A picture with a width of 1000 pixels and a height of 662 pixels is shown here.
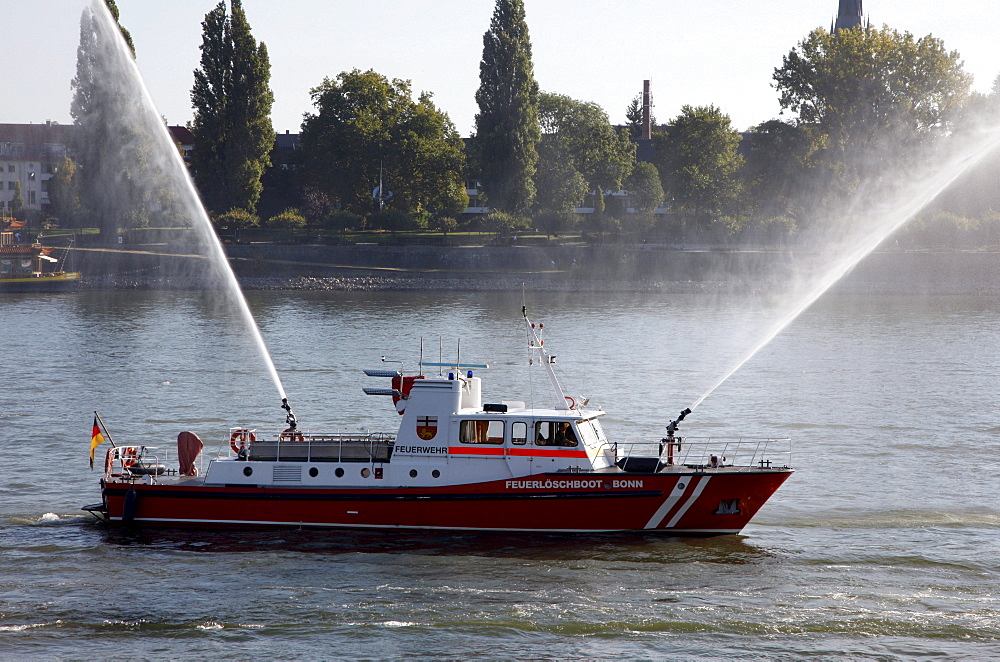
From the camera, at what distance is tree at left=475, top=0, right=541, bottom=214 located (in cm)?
9500

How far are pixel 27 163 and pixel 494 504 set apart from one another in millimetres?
128411

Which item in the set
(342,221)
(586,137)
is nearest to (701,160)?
(586,137)

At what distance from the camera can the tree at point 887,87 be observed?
95.4 meters

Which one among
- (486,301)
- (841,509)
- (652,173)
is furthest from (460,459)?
(652,173)

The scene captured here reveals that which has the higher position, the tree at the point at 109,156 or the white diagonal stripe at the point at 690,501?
the tree at the point at 109,156

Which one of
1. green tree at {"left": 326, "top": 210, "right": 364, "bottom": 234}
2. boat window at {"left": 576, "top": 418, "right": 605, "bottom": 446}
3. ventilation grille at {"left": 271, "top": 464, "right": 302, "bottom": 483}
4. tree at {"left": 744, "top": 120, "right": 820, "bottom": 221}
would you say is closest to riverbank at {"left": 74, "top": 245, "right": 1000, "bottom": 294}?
green tree at {"left": 326, "top": 210, "right": 364, "bottom": 234}

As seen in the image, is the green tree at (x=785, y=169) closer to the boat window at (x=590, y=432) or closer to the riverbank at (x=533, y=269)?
the riverbank at (x=533, y=269)

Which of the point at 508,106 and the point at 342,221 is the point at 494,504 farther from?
the point at 342,221

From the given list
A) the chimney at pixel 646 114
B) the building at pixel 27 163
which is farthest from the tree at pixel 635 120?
the building at pixel 27 163

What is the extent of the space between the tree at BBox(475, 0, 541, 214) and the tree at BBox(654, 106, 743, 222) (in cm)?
1631

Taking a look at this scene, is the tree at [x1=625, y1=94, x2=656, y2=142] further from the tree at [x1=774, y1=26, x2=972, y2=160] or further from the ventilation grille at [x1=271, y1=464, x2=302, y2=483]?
the ventilation grille at [x1=271, y1=464, x2=302, y2=483]

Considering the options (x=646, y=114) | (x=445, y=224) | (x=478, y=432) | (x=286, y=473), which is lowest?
(x=286, y=473)

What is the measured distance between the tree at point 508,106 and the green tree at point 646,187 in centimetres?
1649

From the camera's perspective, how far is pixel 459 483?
22797 millimetres
